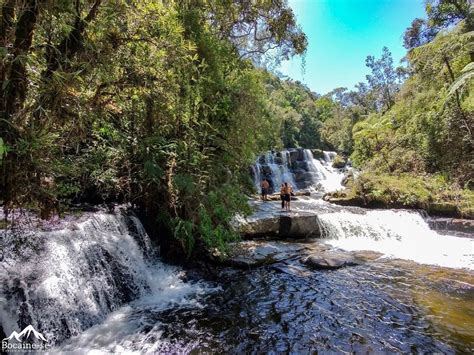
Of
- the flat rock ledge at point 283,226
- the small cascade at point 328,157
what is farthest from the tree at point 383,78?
the flat rock ledge at point 283,226

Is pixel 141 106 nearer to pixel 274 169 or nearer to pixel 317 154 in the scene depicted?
pixel 274 169

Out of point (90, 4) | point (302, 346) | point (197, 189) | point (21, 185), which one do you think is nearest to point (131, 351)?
point (302, 346)

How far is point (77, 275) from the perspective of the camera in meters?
5.06

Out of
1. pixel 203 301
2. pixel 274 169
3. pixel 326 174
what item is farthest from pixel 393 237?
pixel 326 174

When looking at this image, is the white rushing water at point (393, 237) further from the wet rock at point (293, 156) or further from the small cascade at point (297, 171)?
the wet rock at point (293, 156)

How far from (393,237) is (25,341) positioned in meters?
10.9

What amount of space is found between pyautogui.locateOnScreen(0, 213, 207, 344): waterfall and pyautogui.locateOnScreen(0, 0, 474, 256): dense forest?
0.67 metres

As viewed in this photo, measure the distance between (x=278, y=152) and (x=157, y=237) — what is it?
58.5ft

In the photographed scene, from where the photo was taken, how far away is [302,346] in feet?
14.5

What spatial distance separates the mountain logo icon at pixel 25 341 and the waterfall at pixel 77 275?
7 cm

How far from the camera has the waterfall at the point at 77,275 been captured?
427 cm

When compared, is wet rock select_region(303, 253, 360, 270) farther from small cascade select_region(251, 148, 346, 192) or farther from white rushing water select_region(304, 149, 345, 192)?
white rushing water select_region(304, 149, 345, 192)

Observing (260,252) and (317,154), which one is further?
(317,154)

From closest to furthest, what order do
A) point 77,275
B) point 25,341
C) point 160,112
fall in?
1. point 25,341
2. point 77,275
3. point 160,112
